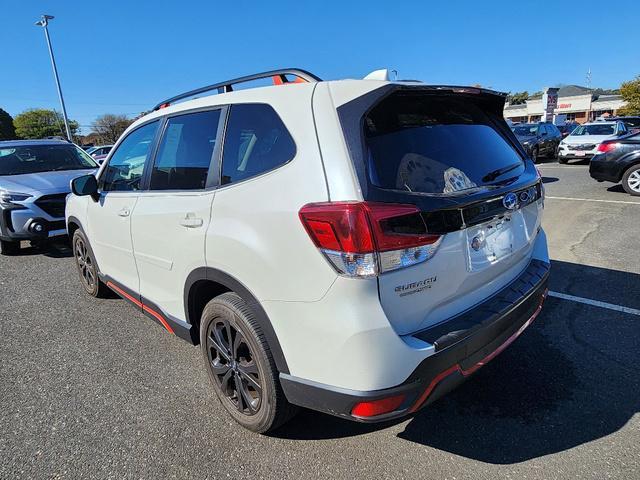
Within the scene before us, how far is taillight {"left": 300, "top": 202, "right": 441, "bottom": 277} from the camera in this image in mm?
1694

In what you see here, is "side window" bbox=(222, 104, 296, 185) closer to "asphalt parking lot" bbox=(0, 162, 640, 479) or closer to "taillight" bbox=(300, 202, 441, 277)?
"taillight" bbox=(300, 202, 441, 277)

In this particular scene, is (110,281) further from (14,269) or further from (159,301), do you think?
(14,269)

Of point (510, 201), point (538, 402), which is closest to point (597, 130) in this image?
point (538, 402)

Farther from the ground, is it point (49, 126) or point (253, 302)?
point (49, 126)

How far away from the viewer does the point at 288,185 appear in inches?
74.6

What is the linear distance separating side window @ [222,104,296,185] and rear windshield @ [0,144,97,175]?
632cm

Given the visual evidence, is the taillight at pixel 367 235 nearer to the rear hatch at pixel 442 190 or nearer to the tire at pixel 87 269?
the rear hatch at pixel 442 190

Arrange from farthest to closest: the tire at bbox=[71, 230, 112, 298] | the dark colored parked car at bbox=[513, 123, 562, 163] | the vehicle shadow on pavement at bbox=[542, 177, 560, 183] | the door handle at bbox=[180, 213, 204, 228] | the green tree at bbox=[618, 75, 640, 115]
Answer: the green tree at bbox=[618, 75, 640, 115] < the dark colored parked car at bbox=[513, 123, 562, 163] < the vehicle shadow on pavement at bbox=[542, 177, 560, 183] < the tire at bbox=[71, 230, 112, 298] < the door handle at bbox=[180, 213, 204, 228]

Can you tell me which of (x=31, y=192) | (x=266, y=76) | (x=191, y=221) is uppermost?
(x=266, y=76)

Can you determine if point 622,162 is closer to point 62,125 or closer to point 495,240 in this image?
point 495,240

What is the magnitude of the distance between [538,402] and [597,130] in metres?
17.5

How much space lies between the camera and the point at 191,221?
244 cm

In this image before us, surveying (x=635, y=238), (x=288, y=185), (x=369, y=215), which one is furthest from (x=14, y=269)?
(x=635, y=238)

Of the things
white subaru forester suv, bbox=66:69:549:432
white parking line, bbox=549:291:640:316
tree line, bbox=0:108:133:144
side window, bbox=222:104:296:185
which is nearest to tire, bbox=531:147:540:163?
white parking line, bbox=549:291:640:316
